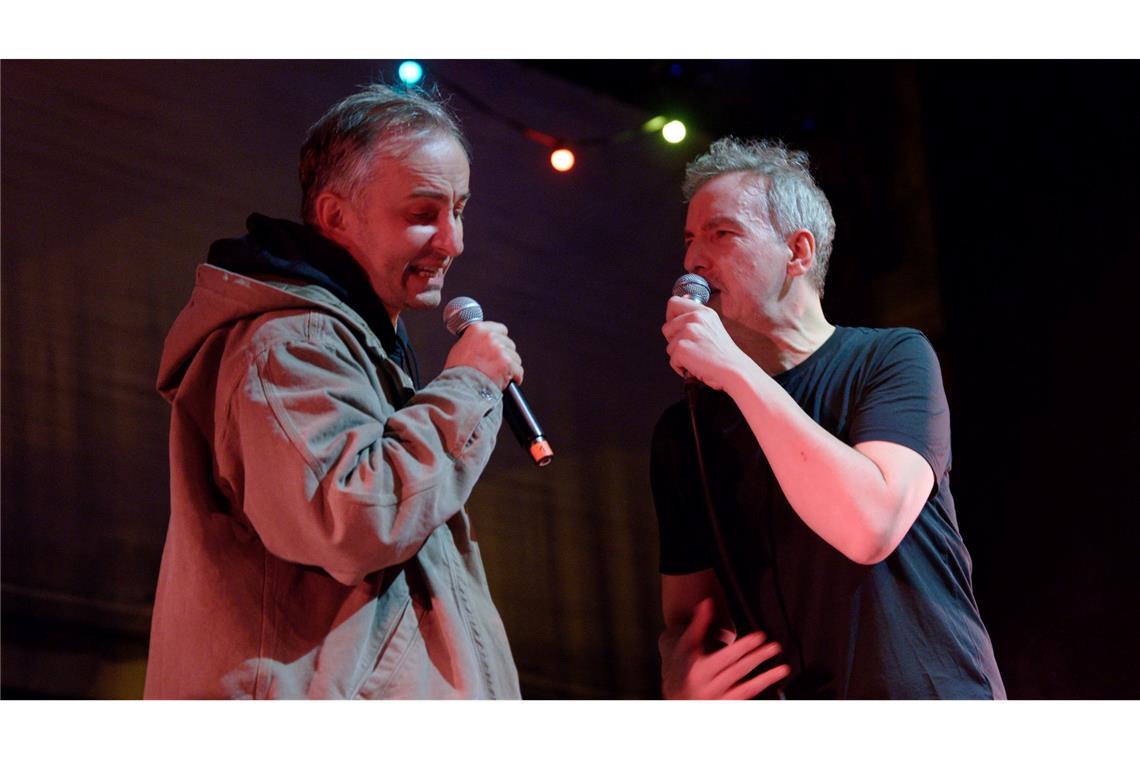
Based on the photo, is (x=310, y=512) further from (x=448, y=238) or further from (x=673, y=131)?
(x=673, y=131)

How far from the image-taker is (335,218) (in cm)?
213

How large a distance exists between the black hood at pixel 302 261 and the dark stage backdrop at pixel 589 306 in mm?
350

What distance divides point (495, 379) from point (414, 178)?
436 millimetres

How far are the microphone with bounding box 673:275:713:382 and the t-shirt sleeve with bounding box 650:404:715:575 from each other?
0.13m

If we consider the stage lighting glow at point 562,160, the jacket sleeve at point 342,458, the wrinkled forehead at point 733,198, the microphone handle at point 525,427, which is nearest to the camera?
the jacket sleeve at point 342,458

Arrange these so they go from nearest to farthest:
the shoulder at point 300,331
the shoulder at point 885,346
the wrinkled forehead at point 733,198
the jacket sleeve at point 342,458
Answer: the jacket sleeve at point 342,458 < the shoulder at point 300,331 < the shoulder at point 885,346 < the wrinkled forehead at point 733,198

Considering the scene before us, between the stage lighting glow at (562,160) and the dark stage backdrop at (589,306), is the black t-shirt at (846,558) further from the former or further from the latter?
the stage lighting glow at (562,160)

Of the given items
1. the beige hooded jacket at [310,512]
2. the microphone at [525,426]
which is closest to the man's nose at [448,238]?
the microphone at [525,426]

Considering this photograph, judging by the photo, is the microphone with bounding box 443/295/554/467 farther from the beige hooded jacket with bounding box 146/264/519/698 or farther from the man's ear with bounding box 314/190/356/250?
the man's ear with bounding box 314/190/356/250

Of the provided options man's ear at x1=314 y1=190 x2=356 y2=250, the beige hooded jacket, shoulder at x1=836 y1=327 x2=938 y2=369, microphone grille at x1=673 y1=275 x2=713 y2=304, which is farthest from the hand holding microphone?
man's ear at x1=314 y1=190 x2=356 y2=250

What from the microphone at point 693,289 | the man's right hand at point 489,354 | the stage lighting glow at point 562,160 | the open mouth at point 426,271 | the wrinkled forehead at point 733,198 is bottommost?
the man's right hand at point 489,354

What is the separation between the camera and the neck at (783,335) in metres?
2.33

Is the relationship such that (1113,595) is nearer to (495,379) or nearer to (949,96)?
(949,96)

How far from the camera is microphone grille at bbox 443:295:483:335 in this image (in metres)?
2.14
